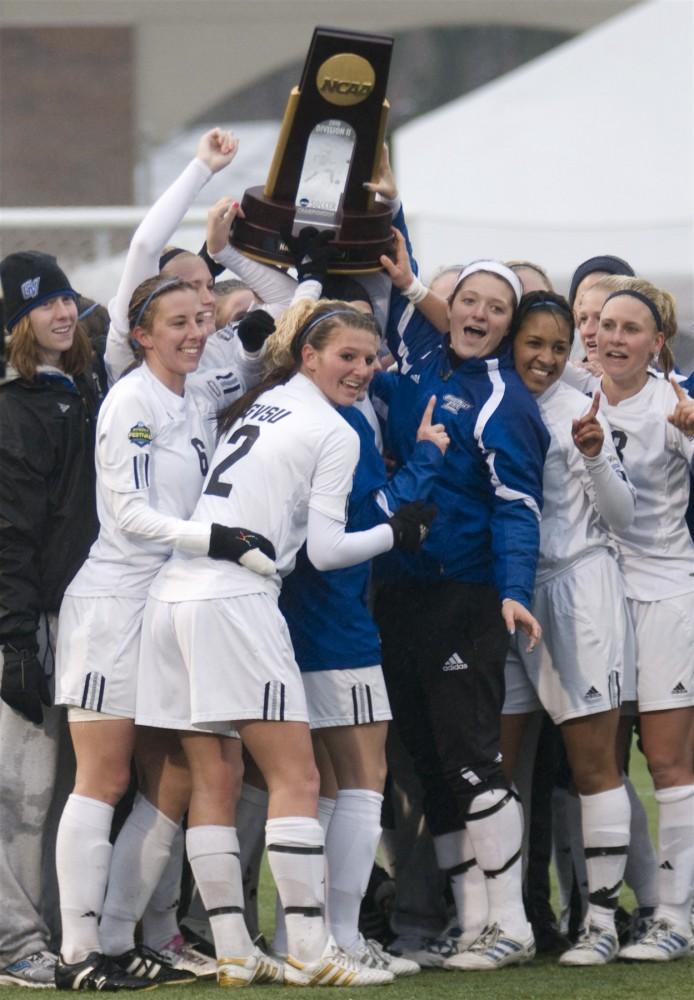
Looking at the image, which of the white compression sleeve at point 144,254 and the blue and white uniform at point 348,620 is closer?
the blue and white uniform at point 348,620

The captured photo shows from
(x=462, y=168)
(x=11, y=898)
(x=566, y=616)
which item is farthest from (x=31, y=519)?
(x=462, y=168)

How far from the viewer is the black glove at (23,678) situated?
4.40 metres

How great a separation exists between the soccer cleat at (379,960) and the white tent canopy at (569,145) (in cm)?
1211

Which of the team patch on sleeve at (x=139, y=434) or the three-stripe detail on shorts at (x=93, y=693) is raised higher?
the team patch on sleeve at (x=139, y=434)

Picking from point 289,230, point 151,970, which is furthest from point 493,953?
point 289,230

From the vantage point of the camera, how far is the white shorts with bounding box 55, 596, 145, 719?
437 cm

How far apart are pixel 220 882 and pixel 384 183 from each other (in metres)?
2.07

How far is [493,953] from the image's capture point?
15.3ft

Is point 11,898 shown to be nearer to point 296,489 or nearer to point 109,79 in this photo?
point 296,489

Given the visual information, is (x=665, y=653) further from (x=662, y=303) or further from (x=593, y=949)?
(x=662, y=303)

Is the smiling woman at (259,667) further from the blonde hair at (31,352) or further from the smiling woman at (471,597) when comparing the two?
the blonde hair at (31,352)

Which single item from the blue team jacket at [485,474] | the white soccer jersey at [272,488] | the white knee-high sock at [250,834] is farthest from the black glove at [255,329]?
the white knee-high sock at [250,834]

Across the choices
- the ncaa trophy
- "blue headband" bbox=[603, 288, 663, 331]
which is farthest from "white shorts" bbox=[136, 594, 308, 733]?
"blue headband" bbox=[603, 288, 663, 331]

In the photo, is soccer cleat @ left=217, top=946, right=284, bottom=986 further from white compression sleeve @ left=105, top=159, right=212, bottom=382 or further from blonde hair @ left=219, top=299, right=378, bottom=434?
white compression sleeve @ left=105, top=159, right=212, bottom=382
